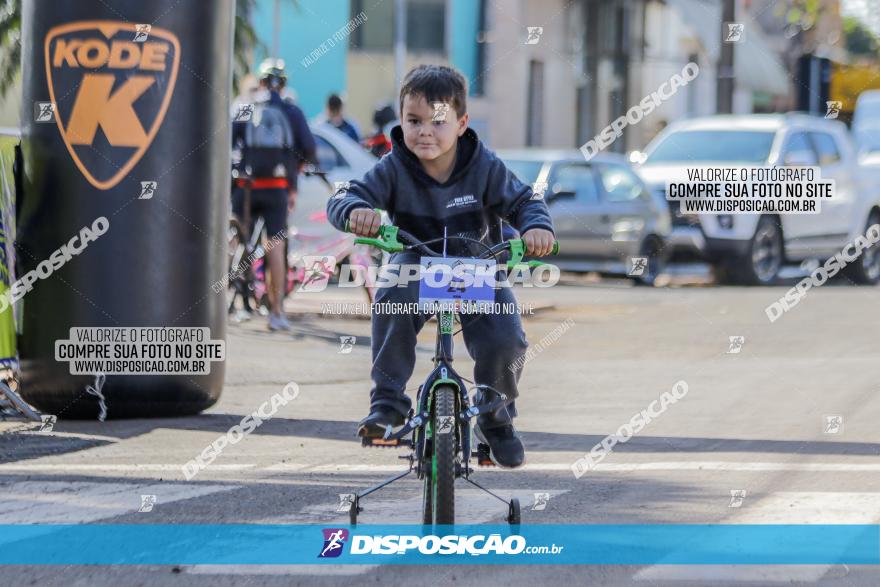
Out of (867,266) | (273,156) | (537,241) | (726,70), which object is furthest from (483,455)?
(726,70)

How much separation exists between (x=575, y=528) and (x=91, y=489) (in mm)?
1977

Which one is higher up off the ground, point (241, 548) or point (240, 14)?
point (240, 14)

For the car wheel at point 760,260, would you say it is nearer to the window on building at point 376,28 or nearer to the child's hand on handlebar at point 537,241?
the child's hand on handlebar at point 537,241

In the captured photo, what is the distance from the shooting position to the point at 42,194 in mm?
8523

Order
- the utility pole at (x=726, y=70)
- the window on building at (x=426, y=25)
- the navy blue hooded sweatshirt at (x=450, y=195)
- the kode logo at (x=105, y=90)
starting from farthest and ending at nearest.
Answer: the window on building at (x=426, y=25) → the utility pole at (x=726, y=70) → the kode logo at (x=105, y=90) → the navy blue hooded sweatshirt at (x=450, y=195)

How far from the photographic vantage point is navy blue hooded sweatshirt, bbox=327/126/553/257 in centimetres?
596

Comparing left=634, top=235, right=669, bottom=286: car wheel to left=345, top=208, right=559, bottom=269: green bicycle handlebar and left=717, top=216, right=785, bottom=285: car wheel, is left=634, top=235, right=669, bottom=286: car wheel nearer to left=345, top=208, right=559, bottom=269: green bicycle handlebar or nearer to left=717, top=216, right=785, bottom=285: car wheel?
left=717, top=216, right=785, bottom=285: car wheel

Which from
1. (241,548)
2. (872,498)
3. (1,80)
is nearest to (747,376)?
(872,498)

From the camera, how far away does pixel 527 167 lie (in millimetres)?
20250

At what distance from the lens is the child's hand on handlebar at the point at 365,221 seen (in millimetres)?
5633

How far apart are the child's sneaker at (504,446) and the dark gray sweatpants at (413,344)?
10cm

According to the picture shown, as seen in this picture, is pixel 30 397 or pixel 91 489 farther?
pixel 30 397

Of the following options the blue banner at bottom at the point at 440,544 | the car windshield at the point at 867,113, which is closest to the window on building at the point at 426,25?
the car windshield at the point at 867,113

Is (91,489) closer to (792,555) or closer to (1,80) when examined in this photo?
(792,555)
